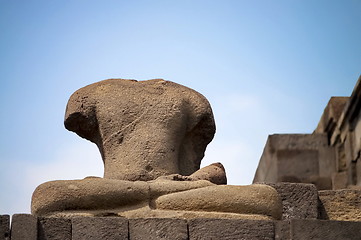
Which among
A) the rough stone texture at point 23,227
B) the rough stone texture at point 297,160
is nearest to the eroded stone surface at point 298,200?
the rough stone texture at point 23,227

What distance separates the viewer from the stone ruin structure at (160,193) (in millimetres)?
12047

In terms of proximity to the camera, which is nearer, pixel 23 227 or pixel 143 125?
pixel 23 227

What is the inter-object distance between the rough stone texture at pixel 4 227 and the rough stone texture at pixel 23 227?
0.04 metres

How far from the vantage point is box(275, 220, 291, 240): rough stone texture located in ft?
39.7

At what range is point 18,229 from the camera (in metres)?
12.0

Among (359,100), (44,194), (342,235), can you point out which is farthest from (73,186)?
(359,100)

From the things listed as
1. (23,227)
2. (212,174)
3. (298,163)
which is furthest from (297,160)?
(23,227)

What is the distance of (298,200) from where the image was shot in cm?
1331

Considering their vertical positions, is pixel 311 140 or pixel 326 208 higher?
pixel 311 140

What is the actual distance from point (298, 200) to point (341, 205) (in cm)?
61

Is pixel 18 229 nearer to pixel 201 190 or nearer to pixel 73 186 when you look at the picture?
pixel 73 186

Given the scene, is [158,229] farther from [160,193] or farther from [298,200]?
[298,200]

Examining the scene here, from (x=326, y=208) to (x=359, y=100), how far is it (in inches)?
403

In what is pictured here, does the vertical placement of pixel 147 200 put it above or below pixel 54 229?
above
